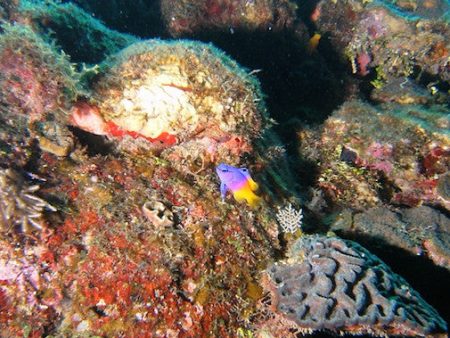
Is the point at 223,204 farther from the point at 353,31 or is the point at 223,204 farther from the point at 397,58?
the point at 353,31

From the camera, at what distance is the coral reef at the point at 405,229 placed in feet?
16.0

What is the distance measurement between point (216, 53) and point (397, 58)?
21.2 feet

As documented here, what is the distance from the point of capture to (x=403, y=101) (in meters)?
7.48

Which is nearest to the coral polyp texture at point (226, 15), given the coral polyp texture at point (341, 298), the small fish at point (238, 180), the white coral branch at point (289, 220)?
the white coral branch at point (289, 220)

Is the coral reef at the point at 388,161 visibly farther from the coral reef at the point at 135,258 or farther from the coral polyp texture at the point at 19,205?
the coral polyp texture at the point at 19,205

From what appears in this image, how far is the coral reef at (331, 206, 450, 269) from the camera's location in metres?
4.89

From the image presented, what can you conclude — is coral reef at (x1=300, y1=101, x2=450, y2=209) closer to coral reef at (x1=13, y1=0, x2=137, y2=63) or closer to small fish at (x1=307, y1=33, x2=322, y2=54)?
small fish at (x1=307, y1=33, x2=322, y2=54)

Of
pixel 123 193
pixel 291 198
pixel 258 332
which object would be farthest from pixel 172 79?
pixel 258 332

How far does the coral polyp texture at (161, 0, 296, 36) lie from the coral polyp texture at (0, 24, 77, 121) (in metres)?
5.13

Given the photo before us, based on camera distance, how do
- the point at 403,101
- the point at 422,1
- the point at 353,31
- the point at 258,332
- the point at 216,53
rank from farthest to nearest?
the point at 422,1, the point at 353,31, the point at 403,101, the point at 216,53, the point at 258,332

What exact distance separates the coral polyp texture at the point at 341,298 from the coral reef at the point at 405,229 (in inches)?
45.7

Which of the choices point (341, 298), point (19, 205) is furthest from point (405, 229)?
point (19, 205)

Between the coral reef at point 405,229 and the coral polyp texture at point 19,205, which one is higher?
the coral reef at point 405,229

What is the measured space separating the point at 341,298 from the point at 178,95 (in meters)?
3.04
